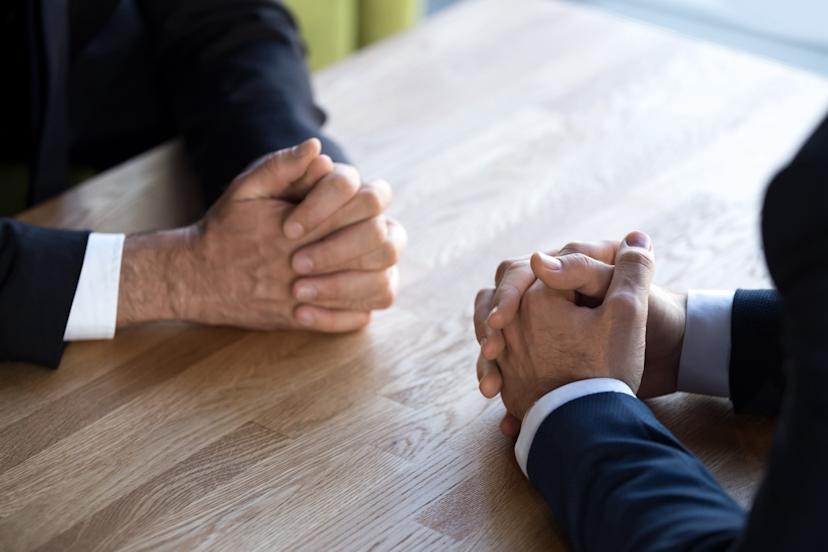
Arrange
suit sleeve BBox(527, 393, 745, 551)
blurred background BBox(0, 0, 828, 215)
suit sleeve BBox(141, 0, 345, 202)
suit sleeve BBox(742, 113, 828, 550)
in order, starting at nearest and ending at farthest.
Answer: suit sleeve BBox(742, 113, 828, 550), suit sleeve BBox(527, 393, 745, 551), suit sleeve BBox(141, 0, 345, 202), blurred background BBox(0, 0, 828, 215)

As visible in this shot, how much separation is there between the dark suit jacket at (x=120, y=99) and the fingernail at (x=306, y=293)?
21cm

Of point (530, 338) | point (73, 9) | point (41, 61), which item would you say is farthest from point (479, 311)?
point (73, 9)

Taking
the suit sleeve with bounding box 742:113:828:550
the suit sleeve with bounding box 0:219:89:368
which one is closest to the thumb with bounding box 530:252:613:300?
the suit sleeve with bounding box 742:113:828:550

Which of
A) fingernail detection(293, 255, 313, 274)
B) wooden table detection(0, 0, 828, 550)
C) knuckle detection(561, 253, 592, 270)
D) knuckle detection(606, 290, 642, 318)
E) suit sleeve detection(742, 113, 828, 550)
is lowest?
wooden table detection(0, 0, 828, 550)

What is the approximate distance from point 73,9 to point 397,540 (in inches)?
43.3

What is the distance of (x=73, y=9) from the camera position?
5.46 ft

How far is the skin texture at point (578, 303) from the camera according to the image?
103cm

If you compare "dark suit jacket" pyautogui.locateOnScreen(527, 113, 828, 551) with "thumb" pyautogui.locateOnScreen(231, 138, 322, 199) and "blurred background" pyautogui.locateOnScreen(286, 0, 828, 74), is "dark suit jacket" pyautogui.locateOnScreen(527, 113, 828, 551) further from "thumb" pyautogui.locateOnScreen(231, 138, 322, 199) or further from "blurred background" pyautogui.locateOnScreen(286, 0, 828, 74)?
"blurred background" pyautogui.locateOnScreen(286, 0, 828, 74)

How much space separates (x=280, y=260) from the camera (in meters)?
1.21

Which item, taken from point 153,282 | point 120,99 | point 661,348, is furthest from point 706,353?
point 120,99

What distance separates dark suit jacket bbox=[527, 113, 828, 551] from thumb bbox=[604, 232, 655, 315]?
0.31ft

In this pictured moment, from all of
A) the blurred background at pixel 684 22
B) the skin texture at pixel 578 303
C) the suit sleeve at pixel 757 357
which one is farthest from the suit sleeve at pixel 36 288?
the blurred background at pixel 684 22

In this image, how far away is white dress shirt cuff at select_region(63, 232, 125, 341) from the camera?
117 centimetres

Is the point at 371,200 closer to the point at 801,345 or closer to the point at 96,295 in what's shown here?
the point at 96,295
